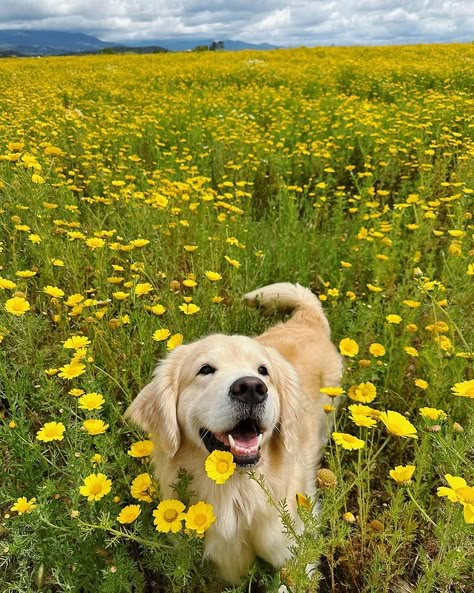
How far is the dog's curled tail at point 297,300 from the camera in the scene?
302 cm

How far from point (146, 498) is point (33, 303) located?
1.84 metres

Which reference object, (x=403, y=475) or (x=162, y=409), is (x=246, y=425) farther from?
(x=403, y=475)

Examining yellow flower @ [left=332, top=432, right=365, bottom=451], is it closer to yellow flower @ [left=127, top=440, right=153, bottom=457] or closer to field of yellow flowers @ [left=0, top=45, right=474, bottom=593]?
field of yellow flowers @ [left=0, top=45, right=474, bottom=593]

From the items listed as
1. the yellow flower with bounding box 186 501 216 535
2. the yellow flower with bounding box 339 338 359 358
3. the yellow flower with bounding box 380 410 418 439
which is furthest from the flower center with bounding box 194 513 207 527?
the yellow flower with bounding box 339 338 359 358

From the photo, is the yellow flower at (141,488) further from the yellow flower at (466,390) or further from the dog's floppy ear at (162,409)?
the yellow flower at (466,390)

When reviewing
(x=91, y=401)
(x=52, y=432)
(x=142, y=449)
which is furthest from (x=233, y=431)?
(x=52, y=432)

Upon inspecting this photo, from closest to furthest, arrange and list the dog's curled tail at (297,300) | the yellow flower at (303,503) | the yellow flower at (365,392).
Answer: the yellow flower at (303,503), the yellow flower at (365,392), the dog's curled tail at (297,300)

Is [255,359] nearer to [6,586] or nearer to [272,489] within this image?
[272,489]

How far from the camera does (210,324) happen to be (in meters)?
2.95

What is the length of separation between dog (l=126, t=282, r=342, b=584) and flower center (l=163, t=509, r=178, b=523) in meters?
0.29

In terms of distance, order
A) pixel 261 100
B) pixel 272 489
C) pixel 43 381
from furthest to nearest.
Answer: pixel 261 100, pixel 43 381, pixel 272 489

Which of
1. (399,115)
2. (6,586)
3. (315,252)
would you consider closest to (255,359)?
(6,586)

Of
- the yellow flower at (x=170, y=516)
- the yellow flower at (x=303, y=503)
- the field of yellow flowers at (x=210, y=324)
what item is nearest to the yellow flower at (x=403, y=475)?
the field of yellow flowers at (x=210, y=324)

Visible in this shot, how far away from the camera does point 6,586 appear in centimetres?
175
